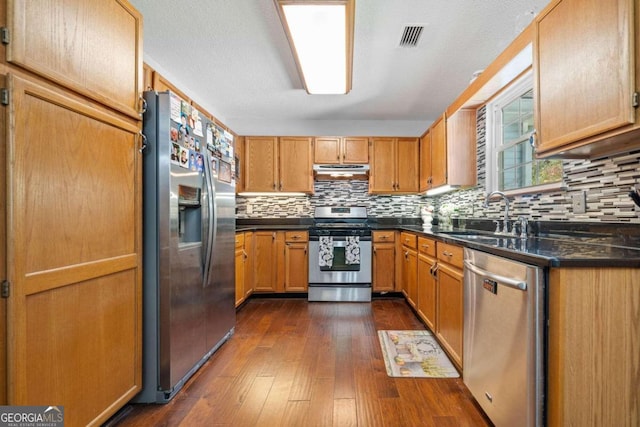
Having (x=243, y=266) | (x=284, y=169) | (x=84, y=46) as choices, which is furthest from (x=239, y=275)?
(x=84, y=46)

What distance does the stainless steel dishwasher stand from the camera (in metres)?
1.17

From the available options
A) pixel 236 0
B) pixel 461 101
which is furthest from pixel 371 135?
pixel 236 0

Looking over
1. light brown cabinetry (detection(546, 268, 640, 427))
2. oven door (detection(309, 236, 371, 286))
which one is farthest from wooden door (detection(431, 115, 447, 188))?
light brown cabinetry (detection(546, 268, 640, 427))

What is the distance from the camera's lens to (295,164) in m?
4.31

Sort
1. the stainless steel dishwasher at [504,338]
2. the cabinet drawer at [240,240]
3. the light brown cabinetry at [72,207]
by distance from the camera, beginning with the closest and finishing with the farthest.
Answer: the light brown cabinetry at [72,207] < the stainless steel dishwasher at [504,338] < the cabinet drawer at [240,240]

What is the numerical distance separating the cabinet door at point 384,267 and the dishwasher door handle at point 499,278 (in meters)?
2.11

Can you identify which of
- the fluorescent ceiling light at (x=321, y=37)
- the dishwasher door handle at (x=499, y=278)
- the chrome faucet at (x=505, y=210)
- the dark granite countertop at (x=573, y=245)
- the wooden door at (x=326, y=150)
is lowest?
the dishwasher door handle at (x=499, y=278)

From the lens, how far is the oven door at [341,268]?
3.81 metres

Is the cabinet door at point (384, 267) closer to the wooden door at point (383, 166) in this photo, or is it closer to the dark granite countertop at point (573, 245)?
the wooden door at point (383, 166)

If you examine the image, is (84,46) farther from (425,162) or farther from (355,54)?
(425,162)

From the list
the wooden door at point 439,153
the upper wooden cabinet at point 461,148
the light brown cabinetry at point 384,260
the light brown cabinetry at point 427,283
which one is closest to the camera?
the light brown cabinetry at point 427,283

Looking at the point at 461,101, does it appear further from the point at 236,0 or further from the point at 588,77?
the point at 236,0

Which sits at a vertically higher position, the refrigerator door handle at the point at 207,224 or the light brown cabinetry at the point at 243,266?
the refrigerator door handle at the point at 207,224

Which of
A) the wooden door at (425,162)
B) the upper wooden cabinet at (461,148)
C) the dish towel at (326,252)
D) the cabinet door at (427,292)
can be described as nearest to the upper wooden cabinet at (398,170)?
the wooden door at (425,162)
